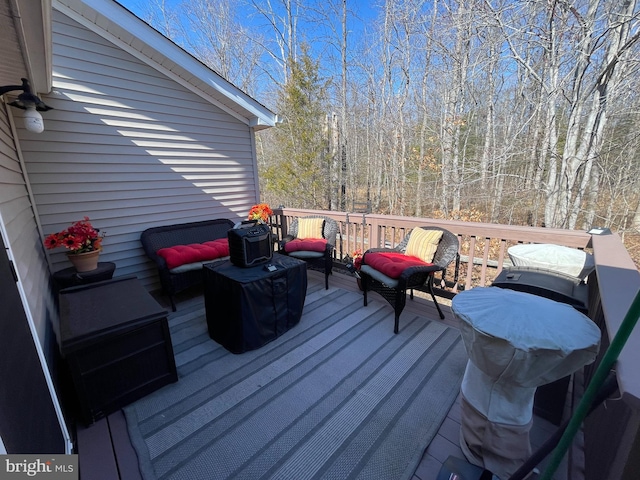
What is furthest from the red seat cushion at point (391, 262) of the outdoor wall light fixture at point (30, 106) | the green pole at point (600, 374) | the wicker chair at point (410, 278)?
the outdoor wall light fixture at point (30, 106)

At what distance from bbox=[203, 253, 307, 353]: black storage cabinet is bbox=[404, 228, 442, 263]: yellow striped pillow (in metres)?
1.20

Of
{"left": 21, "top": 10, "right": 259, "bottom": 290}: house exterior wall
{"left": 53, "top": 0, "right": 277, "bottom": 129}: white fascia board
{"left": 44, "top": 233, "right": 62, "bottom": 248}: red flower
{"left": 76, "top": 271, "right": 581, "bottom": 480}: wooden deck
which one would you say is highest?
{"left": 53, "top": 0, "right": 277, "bottom": 129}: white fascia board

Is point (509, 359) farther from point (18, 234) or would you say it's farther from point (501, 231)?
point (18, 234)

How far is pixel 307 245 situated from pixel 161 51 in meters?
2.89

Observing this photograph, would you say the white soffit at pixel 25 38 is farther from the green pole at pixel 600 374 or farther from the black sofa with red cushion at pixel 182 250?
the green pole at pixel 600 374

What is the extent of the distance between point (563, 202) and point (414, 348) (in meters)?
3.44

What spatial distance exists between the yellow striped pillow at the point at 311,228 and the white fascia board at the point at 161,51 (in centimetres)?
173

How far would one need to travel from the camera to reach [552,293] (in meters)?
1.58

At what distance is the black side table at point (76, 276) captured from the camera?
265cm

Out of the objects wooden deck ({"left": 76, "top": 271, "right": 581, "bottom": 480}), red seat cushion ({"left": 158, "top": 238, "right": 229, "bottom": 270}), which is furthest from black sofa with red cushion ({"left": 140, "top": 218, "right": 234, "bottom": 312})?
wooden deck ({"left": 76, "top": 271, "right": 581, "bottom": 480})

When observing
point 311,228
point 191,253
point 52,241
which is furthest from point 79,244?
point 311,228

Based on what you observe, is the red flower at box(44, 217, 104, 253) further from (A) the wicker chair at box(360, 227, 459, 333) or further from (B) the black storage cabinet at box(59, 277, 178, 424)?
(A) the wicker chair at box(360, 227, 459, 333)

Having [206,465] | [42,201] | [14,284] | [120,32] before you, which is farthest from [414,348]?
[120,32]

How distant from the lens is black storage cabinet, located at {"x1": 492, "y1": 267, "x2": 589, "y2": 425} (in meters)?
1.52
